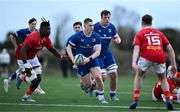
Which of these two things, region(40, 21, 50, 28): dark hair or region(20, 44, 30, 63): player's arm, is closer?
region(20, 44, 30, 63): player's arm

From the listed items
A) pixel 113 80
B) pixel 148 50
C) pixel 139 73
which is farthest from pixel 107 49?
pixel 148 50

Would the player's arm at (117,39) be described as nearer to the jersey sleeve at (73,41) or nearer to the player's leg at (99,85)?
the player's leg at (99,85)

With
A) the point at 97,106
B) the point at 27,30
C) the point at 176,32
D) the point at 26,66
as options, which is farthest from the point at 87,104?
the point at 176,32

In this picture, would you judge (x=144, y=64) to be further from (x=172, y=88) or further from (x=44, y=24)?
(x=44, y=24)

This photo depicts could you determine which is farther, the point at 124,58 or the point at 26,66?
the point at 124,58

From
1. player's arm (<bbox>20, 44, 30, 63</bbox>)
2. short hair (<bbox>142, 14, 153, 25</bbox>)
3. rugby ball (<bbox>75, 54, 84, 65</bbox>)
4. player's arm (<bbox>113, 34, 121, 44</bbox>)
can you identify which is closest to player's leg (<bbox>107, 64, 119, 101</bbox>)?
player's arm (<bbox>113, 34, 121, 44</bbox>)

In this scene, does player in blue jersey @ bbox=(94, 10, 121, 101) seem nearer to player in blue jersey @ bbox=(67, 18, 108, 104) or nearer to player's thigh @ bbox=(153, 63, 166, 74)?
player in blue jersey @ bbox=(67, 18, 108, 104)

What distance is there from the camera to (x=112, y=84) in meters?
19.2

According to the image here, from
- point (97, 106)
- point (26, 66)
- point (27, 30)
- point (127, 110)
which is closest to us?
point (127, 110)

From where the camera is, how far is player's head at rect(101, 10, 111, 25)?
61.5 feet

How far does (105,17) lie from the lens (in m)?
19.0

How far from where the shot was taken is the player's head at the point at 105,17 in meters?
18.8

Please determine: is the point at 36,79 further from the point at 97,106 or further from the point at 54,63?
the point at 54,63

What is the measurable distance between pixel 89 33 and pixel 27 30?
4373 mm
